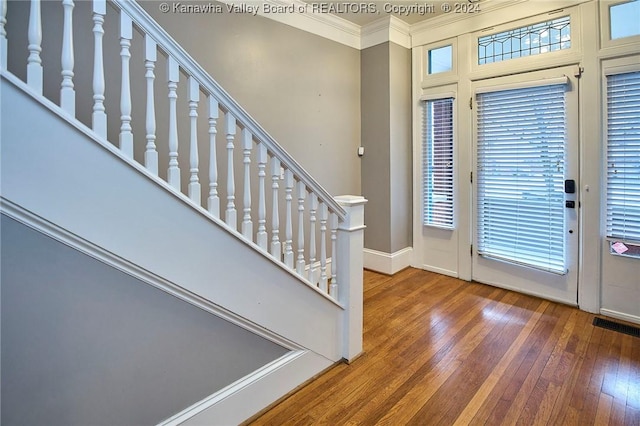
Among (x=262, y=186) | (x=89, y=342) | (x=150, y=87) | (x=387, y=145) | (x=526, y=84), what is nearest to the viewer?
(x=89, y=342)

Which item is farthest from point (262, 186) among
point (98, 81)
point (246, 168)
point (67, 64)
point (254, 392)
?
point (254, 392)

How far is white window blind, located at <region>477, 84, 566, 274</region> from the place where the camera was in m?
3.16

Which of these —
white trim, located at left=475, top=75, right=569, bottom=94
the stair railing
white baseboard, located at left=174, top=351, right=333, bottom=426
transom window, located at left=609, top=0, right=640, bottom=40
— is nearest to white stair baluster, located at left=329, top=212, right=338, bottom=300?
the stair railing

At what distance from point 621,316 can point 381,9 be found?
143 inches

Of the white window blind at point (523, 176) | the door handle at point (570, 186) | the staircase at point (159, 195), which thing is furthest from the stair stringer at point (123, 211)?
the door handle at point (570, 186)

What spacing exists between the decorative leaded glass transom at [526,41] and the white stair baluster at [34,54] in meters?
3.68

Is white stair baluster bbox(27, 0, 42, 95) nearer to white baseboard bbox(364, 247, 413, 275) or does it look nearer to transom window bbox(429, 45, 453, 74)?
white baseboard bbox(364, 247, 413, 275)

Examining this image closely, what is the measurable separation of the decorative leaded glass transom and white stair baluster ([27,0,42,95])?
368cm

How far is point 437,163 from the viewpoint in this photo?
402cm

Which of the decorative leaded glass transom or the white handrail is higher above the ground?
the decorative leaded glass transom

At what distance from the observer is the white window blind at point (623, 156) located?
2.73 m

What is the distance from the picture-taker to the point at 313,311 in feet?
6.98

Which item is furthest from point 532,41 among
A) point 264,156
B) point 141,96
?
point 141,96

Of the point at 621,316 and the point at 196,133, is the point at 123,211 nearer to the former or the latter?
the point at 196,133
